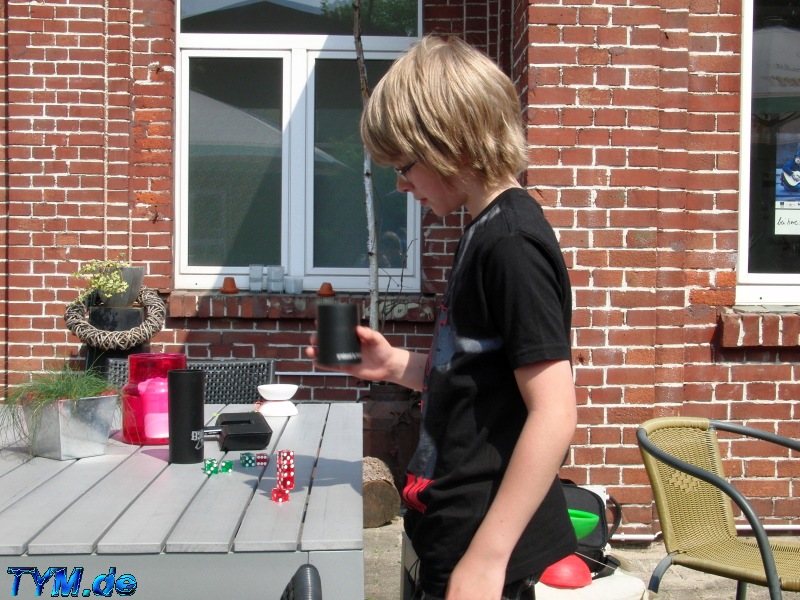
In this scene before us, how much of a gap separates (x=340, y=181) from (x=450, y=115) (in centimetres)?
381

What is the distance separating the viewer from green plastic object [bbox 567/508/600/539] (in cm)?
314

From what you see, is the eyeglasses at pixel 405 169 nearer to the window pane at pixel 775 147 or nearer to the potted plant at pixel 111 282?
the potted plant at pixel 111 282

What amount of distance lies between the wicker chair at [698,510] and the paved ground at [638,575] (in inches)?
25.8

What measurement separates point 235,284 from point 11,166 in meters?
1.35

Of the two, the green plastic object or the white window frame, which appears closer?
the green plastic object

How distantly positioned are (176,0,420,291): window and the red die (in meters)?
3.35

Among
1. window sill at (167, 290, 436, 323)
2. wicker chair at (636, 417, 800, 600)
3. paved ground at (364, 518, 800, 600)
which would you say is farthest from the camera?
window sill at (167, 290, 436, 323)

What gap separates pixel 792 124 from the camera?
4.71 meters

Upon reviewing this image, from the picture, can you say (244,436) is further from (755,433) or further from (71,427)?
(755,433)

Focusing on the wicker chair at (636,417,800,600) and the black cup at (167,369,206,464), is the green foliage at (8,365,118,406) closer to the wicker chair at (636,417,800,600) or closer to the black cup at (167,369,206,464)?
the black cup at (167,369,206,464)

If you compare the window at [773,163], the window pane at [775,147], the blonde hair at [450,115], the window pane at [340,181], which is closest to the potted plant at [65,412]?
the blonde hair at [450,115]

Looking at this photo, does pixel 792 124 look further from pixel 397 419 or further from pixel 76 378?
pixel 76 378

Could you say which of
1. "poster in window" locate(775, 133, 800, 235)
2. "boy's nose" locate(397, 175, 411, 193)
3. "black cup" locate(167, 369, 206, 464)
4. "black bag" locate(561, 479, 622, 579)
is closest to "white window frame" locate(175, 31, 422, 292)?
"poster in window" locate(775, 133, 800, 235)

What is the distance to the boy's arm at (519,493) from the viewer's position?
56.6 inches
